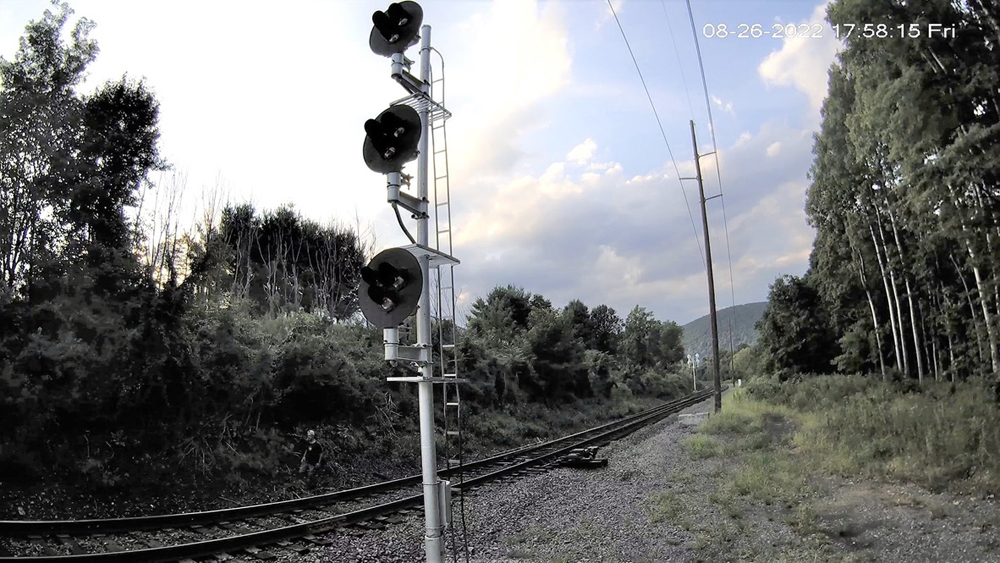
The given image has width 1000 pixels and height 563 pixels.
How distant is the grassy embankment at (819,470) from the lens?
6.95 meters

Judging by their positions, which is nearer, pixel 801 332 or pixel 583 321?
pixel 801 332

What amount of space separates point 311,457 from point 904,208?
20.4 m

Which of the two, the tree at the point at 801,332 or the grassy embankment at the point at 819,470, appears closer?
the grassy embankment at the point at 819,470

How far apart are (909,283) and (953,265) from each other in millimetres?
2833

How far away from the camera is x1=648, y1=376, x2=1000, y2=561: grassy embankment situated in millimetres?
6953

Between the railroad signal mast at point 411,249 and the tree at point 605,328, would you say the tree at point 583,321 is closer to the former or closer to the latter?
the tree at point 605,328

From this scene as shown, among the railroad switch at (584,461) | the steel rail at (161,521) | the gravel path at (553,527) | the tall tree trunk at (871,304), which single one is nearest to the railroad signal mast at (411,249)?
the steel rail at (161,521)

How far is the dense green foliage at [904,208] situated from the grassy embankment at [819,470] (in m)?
4.84

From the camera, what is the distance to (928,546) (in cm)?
648

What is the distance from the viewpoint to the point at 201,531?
7594 millimetres

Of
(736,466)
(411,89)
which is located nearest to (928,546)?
(736,466)

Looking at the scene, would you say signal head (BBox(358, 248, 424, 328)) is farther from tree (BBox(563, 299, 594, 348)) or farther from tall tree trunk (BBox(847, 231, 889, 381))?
tree (BBox(563, 299, 594, 348))

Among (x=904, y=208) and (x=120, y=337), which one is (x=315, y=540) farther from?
(x=904, y=208)

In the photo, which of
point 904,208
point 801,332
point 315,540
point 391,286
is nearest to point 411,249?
point 391,286
